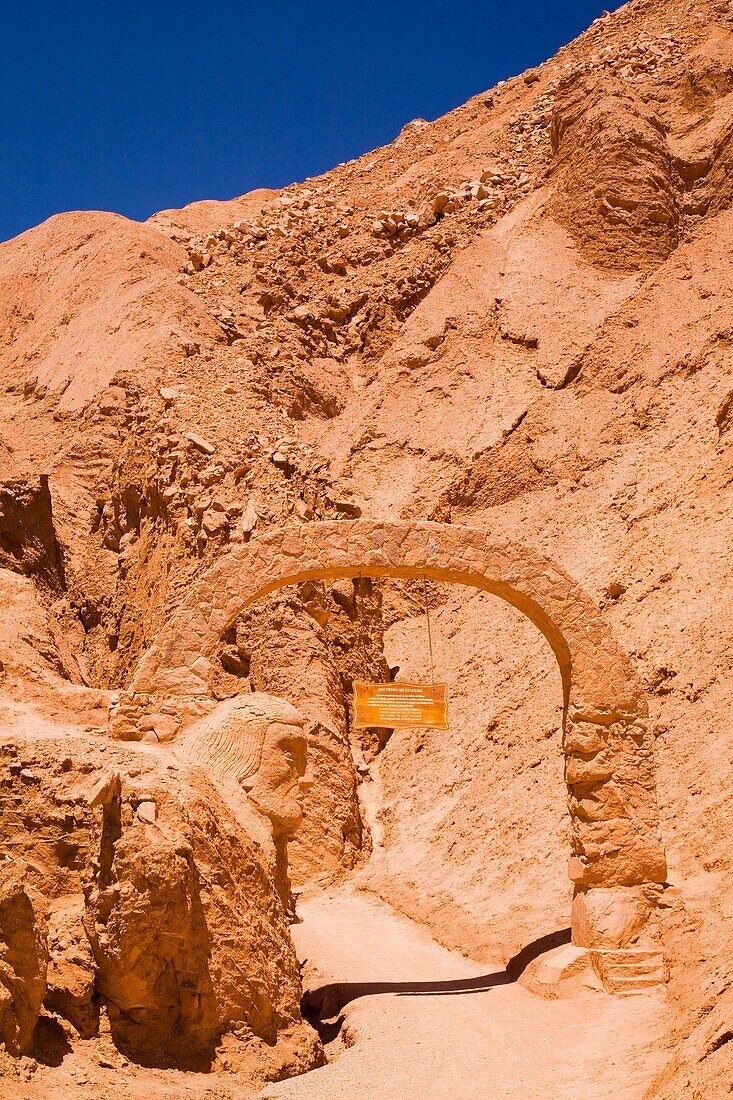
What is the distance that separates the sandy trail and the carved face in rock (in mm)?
1858

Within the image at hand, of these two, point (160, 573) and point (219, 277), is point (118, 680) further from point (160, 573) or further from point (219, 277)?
point (219, 277)

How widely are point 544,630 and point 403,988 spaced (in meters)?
3.51

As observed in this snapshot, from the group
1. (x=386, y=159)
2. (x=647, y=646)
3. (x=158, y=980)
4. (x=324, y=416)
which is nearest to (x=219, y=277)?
(x=324, y=416)

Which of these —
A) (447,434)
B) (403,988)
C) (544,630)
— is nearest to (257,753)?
(403,988)

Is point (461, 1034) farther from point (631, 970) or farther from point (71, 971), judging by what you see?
point (71, 971)

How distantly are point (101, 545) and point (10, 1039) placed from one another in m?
17.3

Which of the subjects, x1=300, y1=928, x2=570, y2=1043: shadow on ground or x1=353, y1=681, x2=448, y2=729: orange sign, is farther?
x1=353, y1=681, x2=448, y2=729: orange sign

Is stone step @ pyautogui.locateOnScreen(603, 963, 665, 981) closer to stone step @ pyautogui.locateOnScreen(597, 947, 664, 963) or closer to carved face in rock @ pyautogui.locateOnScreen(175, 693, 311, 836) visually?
stone step @ pyautogui.locateOnScreen(597, 947, 664, 963)

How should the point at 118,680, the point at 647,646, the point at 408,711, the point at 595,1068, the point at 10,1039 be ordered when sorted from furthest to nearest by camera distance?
the point at 118,680 → the point at 647,646 → the point at 408,711 → the point at 595,1068 → the point at 10,1039

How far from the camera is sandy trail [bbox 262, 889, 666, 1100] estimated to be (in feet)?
25.6

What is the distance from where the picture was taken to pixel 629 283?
2642cm

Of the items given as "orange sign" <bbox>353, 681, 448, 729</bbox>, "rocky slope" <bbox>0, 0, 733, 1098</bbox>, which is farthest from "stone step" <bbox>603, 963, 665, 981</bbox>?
"orange sign" <bbox>353, 681, 448, 729</bbox>

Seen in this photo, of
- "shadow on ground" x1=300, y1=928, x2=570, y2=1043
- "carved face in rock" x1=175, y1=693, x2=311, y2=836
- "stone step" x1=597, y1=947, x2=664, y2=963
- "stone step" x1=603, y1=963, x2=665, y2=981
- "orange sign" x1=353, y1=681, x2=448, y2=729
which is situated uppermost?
"orange sign" x1=353, y1=681, x2=448, y2=729

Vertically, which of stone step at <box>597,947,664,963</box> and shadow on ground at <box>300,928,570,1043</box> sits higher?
stone step at <box>597,947,664,963</box>
